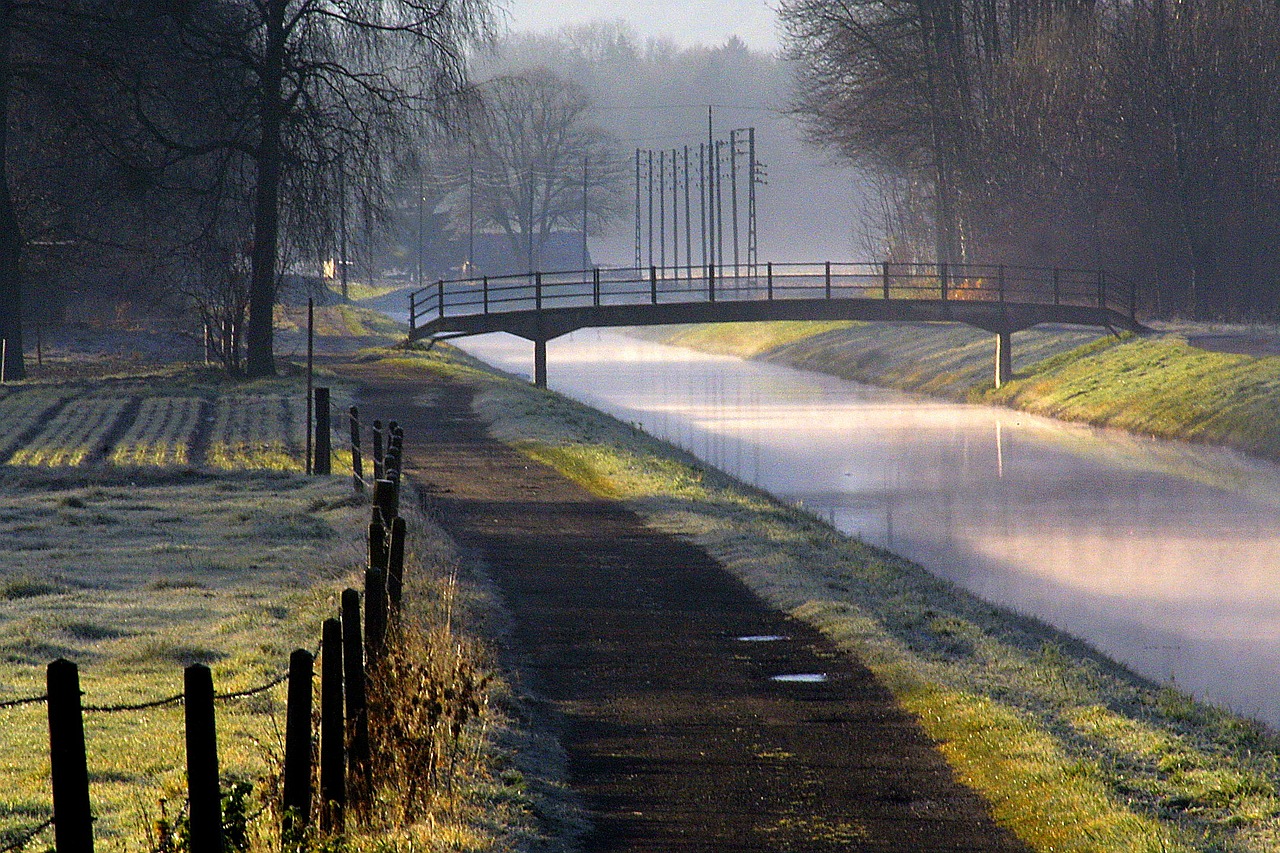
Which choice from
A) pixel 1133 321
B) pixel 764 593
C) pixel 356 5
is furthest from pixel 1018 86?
pixel 764 593

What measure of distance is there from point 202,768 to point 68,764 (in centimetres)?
54

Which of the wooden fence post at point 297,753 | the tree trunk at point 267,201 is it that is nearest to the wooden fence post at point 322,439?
the tree trunk at point 267,201

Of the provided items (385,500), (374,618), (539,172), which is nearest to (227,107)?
(385,500)

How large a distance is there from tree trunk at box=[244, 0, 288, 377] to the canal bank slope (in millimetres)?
19209

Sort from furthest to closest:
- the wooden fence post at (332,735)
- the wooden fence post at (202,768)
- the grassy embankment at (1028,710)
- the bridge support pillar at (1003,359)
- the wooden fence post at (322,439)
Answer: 1. the bridge support pillar at (1003,359)
2. the wooden fence post at (322,439)
3. the grassy embankment at (1028,710)
4. the wooden fence post at (332,735)
5. the wooden fence post at (202,768)

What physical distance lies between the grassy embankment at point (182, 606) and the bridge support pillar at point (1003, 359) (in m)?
24.0

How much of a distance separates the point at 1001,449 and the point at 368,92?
49.4 feet

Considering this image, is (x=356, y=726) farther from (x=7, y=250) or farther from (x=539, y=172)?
(x=539, y=172)

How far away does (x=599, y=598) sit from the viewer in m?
14.5

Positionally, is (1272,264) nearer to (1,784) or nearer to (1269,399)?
(1269,399)

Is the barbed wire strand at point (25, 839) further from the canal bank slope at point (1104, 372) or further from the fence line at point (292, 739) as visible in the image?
the canal bank slope at point (1104, 372)

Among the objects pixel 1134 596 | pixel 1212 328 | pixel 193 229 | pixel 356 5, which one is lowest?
pixel 1134 596

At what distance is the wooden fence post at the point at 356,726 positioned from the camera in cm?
741

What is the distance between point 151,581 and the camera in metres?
14.8
